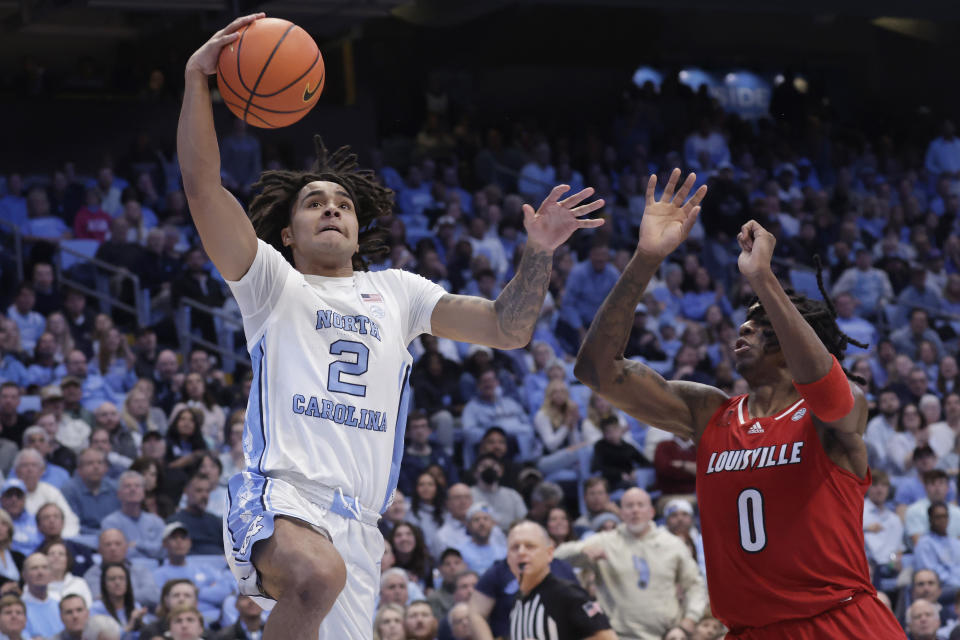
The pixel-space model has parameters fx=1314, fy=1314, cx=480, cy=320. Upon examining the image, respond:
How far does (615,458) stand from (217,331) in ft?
14.7

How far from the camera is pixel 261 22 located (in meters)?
4.72

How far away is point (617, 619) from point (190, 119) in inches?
242

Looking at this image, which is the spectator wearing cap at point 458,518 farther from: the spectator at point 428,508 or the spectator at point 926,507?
the spectator at point 926,507

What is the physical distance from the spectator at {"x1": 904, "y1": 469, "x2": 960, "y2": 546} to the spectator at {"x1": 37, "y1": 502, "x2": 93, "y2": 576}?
22.8 feet

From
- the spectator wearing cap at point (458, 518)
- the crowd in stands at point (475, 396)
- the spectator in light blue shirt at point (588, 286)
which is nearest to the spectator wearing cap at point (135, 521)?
the crowd in stands at point (475, 396)

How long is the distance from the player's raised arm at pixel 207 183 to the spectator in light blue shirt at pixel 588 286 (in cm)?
1047

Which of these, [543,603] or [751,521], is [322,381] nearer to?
[751,521]

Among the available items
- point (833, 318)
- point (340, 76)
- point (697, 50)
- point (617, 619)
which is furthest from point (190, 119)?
point (697, 50)

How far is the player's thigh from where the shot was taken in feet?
13.5

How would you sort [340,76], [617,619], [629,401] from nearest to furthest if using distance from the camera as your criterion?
1. [629,401]
2. [617,619]
3. [340,76]

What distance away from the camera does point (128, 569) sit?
9.50 meters

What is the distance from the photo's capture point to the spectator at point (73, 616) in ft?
28.5

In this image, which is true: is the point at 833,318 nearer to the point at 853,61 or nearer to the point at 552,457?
the point at 552,457

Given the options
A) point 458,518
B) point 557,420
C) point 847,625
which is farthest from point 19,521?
point 847,625
